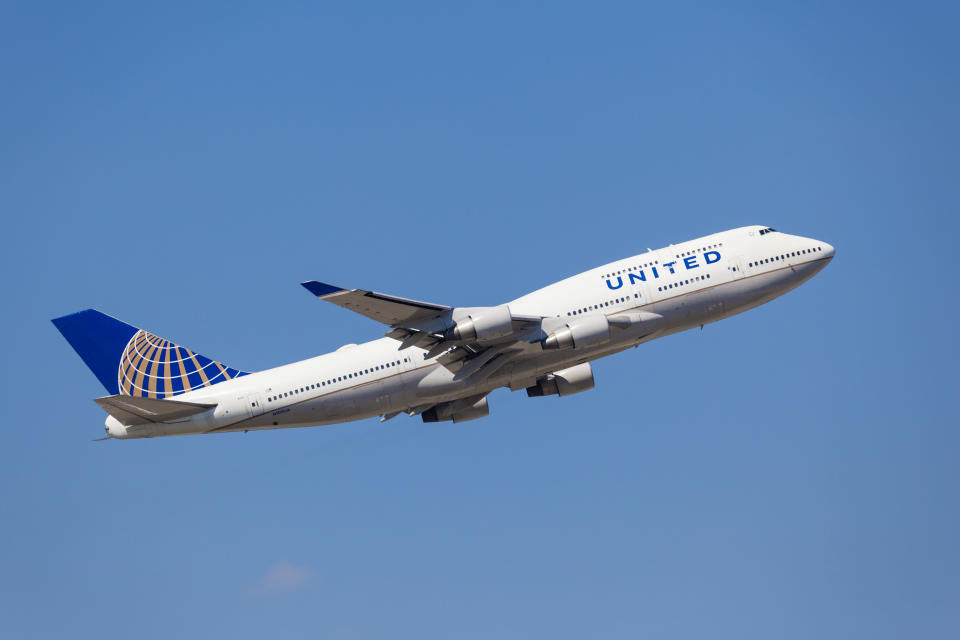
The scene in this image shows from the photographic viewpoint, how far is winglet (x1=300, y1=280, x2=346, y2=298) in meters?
36.4

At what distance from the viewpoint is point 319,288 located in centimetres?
3681

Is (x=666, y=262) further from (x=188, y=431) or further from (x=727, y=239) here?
(x=188, y=431)

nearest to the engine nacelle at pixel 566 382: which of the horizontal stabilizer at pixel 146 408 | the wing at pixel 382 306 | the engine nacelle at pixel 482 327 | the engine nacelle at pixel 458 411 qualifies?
the engine nacelle at pixel 458 411

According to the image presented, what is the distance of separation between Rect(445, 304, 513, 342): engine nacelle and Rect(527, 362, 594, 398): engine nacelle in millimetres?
7264

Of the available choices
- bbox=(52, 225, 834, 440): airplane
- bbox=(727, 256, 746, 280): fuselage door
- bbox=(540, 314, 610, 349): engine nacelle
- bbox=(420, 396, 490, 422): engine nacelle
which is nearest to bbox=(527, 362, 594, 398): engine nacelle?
bbox=(52, 225, 834, 440): airplane

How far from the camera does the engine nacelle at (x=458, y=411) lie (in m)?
47.3

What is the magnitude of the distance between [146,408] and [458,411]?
14321 mm

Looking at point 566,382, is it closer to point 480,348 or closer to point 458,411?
point 458,411

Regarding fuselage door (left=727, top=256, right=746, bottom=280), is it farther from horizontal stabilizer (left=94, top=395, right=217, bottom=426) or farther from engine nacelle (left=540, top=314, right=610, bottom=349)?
horizontal stabilizer (left=94, top=395, right=217, bottom=426)

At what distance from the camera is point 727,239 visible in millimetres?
45125

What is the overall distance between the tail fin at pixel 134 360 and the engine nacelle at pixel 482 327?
35.9ft

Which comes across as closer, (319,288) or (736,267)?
(319,288)

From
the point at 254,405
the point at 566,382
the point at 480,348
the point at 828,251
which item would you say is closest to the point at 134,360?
the point at 254,405

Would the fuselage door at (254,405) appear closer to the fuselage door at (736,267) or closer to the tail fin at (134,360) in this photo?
the tail fin at (134,360)
